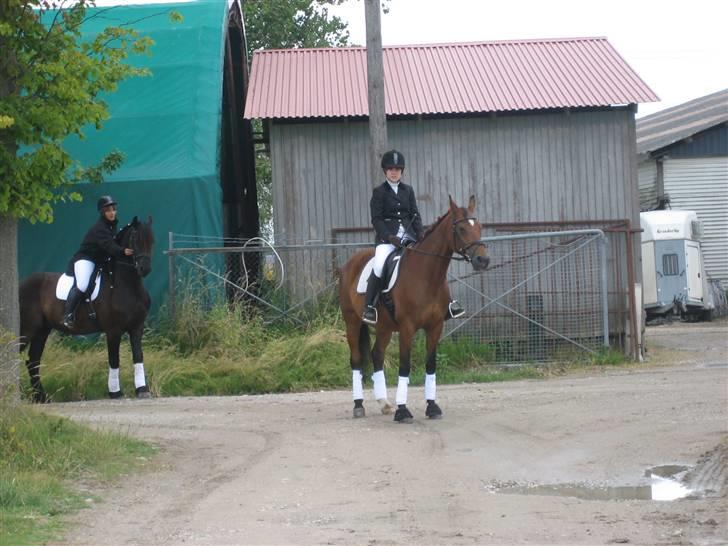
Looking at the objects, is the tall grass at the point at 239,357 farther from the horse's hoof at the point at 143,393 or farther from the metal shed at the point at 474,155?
the metal shed at the point at 474,155

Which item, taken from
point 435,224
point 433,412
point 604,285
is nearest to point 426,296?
point 435,224

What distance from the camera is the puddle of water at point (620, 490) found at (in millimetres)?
8859

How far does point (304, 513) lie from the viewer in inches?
337

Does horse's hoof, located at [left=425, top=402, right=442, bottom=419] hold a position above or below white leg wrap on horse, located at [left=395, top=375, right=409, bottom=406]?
below

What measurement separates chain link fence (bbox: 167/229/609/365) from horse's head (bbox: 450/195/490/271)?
22.4ft

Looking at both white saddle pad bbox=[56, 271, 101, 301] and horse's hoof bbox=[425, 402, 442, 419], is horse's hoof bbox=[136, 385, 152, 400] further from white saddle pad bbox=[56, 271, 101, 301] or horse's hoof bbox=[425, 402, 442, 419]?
horse's hoof bbox=[425, 402, 442, 419]

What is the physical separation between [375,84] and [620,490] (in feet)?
38.9

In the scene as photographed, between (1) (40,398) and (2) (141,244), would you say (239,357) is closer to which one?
(2) (141,244)

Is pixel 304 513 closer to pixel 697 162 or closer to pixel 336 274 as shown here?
pixel 336 274

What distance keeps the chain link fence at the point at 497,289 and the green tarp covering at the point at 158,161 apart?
0.91 m

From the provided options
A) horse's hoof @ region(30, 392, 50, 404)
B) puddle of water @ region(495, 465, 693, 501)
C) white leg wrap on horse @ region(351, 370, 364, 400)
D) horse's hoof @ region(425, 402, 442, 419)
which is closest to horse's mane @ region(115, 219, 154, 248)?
horse's hoof @ region(30, 392, 50, 404)

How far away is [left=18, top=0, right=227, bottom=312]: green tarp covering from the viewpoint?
21.2 meters

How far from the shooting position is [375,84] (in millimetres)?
19750

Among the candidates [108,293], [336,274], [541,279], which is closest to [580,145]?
[541,279]
